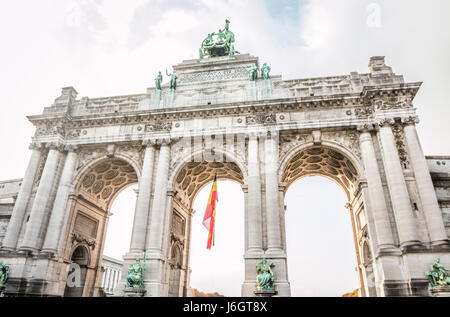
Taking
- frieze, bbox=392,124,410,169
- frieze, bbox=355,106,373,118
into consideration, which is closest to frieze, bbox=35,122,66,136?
frieze, bbox=355,106,373,118

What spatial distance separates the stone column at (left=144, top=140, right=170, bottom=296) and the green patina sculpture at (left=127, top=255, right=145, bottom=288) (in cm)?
49

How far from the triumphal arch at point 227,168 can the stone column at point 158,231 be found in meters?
0.09

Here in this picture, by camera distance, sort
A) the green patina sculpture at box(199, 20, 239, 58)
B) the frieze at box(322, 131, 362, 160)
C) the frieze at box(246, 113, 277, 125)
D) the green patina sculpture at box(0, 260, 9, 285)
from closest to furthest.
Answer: the green patina sculpture at box(0, 260, 9, 285) < the frieze at box(322, 131, 362, 160) < the frieze at box(246, 113, 277, 125) < the green patina sculpture at box(199, 20, 239, 58)

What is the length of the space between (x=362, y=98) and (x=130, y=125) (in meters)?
18.3

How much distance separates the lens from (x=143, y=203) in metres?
23.9

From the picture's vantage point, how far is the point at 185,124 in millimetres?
26219

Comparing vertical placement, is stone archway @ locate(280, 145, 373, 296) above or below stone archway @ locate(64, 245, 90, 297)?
above

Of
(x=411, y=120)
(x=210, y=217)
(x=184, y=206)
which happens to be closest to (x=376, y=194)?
(x=411, y=120)

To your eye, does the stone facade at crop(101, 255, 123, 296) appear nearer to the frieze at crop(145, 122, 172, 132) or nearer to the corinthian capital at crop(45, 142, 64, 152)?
the corinthian capital at crop(45, 142, 64, 152)

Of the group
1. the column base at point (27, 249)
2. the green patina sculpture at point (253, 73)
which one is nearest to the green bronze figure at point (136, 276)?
the column base at point (27, 249)

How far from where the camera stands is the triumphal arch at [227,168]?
2091cm

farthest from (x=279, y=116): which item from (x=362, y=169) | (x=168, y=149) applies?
(x=168, y=149)

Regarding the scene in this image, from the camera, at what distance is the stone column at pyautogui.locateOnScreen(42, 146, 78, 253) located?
78.7 feet
